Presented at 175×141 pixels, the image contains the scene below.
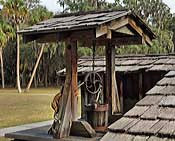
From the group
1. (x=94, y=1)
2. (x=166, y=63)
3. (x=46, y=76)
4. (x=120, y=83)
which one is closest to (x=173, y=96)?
(x=166, y=63)

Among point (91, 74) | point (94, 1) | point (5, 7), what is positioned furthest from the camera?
point (94, 1)

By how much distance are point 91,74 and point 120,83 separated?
913mm

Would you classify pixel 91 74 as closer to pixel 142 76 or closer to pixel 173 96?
pixel 142 76

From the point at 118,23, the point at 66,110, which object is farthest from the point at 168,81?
the point at 66,110

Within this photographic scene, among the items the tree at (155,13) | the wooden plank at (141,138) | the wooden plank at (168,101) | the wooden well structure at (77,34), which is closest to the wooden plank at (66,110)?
the wooden well structure at (77,34)

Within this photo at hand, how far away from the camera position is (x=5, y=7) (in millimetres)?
32312

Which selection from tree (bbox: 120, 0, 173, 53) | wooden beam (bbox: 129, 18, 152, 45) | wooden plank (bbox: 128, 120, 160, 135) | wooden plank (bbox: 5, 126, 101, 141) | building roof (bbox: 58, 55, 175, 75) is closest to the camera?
wooden plank (bbox: 128, 120, 160, 135)

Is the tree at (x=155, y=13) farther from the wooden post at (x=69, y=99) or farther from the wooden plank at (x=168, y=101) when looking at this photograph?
the wooden plank at (x=168, y=101)

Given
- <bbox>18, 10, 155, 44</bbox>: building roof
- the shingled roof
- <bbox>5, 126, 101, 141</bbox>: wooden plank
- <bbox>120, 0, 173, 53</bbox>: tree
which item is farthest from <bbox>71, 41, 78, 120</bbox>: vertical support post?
<bbox>120, 0, 173, 53</bbox>: tree

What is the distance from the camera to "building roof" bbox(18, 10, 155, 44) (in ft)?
19.2

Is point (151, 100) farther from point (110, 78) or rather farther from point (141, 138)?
point (110, 78)

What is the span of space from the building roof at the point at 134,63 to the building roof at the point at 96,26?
24.2 inches

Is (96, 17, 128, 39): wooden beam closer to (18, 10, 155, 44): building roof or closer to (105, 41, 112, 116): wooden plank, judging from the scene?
(18, 10, 155, 44): building roof

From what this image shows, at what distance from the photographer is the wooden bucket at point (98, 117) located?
684 centimetres
